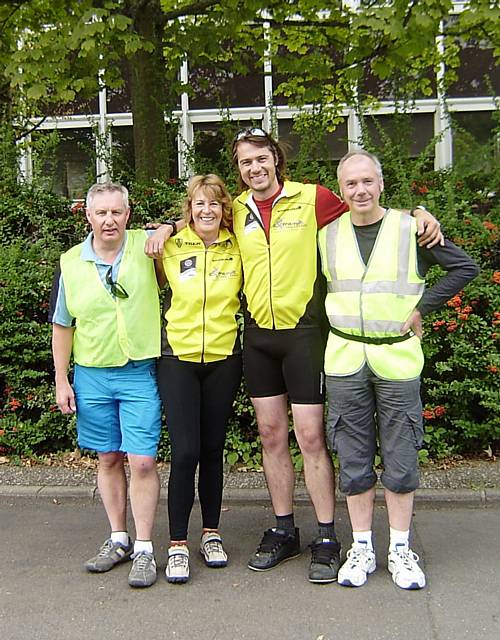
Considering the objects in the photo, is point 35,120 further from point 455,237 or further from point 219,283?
point 219,283

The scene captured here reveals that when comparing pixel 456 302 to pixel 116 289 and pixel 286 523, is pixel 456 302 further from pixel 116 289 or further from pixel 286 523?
pixel 116 289

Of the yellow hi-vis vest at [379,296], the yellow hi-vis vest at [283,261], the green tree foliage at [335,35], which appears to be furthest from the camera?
the green tree foliage at [335,35]

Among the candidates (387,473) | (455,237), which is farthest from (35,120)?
(387,473)

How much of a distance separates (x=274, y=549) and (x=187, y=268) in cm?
150

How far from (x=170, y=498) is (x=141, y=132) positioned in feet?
15.1

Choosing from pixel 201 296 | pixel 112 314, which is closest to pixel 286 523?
pixel 201 296

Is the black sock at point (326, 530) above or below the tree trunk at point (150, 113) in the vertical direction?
below

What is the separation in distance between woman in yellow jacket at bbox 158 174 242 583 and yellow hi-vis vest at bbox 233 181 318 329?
0.40 ft

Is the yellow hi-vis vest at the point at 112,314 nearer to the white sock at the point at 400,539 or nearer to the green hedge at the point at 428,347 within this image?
the white sock at the point at 400,539

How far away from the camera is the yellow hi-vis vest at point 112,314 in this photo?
11.8ft

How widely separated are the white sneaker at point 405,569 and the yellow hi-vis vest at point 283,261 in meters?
1.21

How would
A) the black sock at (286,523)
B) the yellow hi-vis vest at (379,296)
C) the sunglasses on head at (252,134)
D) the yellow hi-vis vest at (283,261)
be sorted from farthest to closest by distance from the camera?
the black sock at (286,523) → the sunglasses on head at (252,134) → the yellow hi-vis vest at (283,261) → the yellow hi-vis vest at (379,296)

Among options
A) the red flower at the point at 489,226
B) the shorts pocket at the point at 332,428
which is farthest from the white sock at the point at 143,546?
the red flower at the point at 489,226

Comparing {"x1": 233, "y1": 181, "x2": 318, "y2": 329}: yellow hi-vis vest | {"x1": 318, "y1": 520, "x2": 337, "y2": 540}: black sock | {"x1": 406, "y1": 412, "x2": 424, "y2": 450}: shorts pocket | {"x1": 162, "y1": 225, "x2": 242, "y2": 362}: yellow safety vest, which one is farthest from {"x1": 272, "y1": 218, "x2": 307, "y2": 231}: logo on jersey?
{"x1": 318, "y1": 520, "x2": 337, "y2": 540}: black sock
